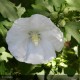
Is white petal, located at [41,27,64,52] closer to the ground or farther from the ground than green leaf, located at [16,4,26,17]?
closer to the ground

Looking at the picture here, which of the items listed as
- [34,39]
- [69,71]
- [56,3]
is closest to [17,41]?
[34,39]

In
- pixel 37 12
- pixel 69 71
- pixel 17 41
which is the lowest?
pixel 69 71

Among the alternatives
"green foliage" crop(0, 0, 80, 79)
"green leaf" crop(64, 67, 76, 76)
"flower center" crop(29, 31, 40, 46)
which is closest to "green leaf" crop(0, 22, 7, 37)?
"green foliage" crop(0, 0, 80, 79)

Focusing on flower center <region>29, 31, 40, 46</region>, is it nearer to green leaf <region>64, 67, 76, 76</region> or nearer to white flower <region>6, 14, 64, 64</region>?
white flower <region>6, 14, 64, 64</region>

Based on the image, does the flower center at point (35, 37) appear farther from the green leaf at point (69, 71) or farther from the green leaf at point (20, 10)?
the green leaf at point (69, 71)

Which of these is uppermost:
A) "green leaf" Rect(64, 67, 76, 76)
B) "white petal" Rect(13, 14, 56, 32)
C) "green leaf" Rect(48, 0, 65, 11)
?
"green leaf" Rect(48, 0, 65, 11)

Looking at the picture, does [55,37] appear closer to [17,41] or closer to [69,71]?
[17,41]

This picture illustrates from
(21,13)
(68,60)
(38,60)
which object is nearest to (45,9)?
(21,13)
